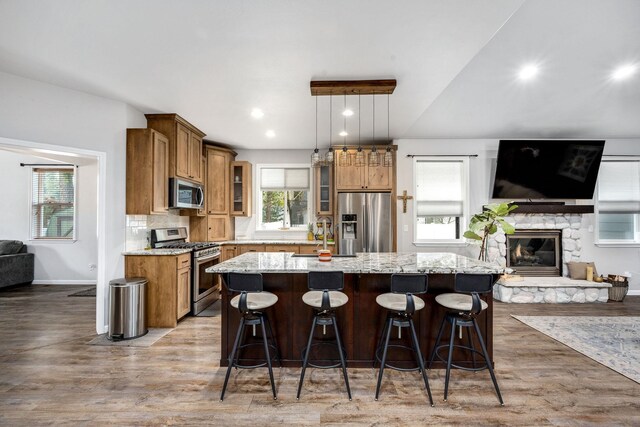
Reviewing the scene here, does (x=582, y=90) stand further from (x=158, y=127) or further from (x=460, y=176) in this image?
(x=158, y=127)

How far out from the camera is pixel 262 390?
2.35 metres

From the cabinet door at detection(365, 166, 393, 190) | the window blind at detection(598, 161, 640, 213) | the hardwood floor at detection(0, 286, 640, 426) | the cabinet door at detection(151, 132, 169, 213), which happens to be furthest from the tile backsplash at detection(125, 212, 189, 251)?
the window blind at detection(598, 161, 640, 213)

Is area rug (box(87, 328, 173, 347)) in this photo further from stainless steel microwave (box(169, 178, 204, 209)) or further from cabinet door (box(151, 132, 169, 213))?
stainless steel microwave (box(169, 178, 204, 209))

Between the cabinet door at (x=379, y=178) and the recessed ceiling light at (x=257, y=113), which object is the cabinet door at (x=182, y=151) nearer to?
the recessed ceiling light at (x=257, y=113)

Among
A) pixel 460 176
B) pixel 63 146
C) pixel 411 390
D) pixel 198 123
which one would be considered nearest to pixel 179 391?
pixel 411 390

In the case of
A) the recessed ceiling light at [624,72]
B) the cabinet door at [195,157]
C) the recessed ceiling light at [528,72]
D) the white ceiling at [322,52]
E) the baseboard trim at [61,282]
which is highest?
the recessed ceiling light at [624,72]

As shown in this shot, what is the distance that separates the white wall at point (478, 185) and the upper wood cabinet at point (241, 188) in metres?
2.86

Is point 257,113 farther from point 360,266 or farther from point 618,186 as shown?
point 618,186

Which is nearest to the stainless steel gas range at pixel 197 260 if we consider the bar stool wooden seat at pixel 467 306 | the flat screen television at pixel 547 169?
the bar stool wooden seat at pixel 467 306

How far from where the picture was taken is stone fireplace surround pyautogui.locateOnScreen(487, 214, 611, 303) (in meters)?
4.82

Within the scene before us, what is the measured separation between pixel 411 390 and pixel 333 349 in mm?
715

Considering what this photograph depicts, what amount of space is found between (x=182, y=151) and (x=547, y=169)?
6019 millimetres

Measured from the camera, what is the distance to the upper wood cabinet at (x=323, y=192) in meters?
5.65

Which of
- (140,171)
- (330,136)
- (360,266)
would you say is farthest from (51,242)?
(360,266)
